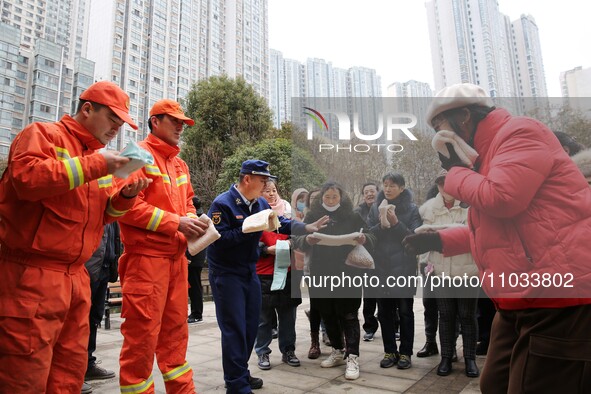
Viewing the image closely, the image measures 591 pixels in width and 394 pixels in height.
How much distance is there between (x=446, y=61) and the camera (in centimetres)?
643

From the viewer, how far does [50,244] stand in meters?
1.76

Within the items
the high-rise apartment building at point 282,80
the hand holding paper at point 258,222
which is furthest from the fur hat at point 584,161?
the high-rise apartment building at point 282,80

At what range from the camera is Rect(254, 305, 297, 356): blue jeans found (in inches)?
153

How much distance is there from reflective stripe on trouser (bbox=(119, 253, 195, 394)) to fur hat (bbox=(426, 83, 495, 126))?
5.99ft

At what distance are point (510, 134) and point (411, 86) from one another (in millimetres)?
1082

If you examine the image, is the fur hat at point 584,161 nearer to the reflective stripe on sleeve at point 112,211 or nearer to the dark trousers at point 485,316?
the reflective stripe on sleeve at point 112,211

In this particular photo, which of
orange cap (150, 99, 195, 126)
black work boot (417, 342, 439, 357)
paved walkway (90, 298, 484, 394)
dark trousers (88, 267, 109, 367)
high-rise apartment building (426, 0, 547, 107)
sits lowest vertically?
paved walkway (90, 298, 484, 394)

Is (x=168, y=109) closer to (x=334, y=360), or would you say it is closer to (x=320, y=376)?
(x=320, y=376)

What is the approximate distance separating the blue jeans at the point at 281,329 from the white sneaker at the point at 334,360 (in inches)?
15.3

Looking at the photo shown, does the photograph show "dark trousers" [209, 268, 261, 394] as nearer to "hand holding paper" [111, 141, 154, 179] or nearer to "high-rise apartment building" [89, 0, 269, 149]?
"hand holding paper" [111, 141, 154, 179]

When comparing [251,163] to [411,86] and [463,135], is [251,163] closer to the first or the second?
[411,86]

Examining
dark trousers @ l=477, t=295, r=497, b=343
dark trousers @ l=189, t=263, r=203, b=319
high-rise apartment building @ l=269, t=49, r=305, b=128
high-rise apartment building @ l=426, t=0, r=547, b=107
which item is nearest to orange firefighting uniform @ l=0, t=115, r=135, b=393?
high-rise apartment building @ l=426, t=0, r=547, b=107

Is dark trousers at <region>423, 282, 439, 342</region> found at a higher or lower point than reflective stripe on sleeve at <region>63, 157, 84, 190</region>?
lower

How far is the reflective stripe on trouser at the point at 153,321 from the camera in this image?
227 cm
